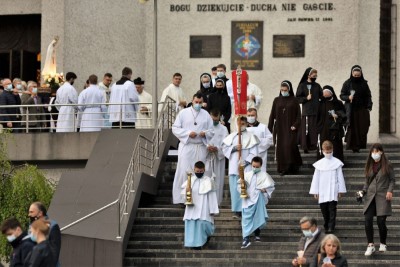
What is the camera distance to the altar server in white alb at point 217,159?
27.3m

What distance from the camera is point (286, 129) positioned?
93.6 ft

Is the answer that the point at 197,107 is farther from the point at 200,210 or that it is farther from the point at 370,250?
the point at 370,250

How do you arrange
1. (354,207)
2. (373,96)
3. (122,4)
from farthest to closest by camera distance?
(122,4), (373,96), (354,207)

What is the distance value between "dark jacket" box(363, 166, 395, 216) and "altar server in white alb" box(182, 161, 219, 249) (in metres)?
2.70

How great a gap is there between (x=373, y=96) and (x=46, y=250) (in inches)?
644

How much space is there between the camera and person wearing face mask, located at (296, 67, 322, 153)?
1141 inches

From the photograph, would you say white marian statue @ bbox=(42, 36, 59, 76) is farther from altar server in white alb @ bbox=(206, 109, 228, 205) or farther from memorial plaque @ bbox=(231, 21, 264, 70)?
altar server in white alb @ bbox=(206, 109, 228, 205)

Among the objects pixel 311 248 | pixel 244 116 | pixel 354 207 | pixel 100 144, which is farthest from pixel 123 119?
pixel 311 248

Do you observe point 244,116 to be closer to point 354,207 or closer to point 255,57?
point 354,207

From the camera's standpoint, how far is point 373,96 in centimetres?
3359

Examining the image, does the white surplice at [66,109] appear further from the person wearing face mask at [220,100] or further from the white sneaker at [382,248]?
the white sneaker at [382,248]

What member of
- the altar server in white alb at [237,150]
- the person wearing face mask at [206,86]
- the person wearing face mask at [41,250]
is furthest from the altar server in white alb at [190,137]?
the person wearing face mask at [41,250]

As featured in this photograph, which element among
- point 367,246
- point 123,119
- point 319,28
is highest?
point 319,28

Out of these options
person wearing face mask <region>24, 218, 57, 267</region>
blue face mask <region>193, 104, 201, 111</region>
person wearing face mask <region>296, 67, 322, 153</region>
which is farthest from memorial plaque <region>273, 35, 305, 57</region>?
person wearing face mask <region>24, 218, 57, 267</region>
